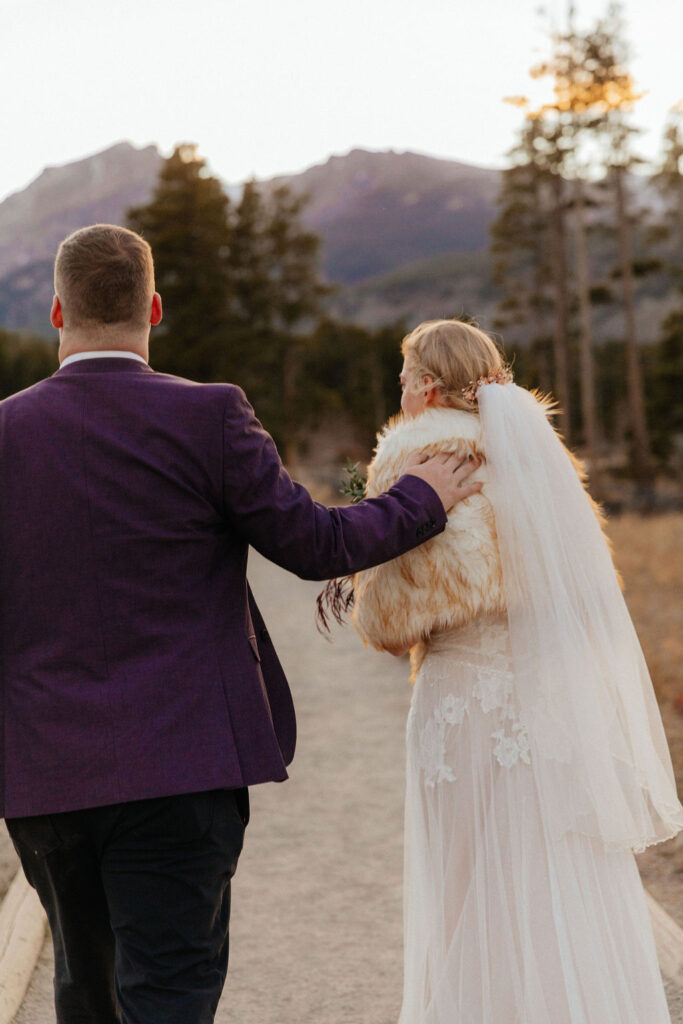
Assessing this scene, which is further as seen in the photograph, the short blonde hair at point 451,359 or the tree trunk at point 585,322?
the tree trunk at point 585,322

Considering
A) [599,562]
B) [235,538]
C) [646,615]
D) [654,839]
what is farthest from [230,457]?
[646,615]

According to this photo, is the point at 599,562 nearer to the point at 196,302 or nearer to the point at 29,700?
the point at 29,700

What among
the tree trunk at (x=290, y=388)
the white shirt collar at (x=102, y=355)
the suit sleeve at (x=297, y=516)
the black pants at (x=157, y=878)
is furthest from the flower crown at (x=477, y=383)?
the tree trunk at (x=290, y=388)

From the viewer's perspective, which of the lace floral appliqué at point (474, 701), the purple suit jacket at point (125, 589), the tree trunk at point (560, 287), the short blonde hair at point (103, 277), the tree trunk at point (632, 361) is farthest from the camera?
the tree trunk at point (560, 287)

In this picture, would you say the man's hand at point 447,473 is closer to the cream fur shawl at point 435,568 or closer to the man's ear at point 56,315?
the cream fur shawl at point 435,568

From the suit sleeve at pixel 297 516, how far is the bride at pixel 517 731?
219mm

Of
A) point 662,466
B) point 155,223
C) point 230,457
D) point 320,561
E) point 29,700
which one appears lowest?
point 662,466

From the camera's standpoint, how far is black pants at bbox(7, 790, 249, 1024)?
8.37 feet

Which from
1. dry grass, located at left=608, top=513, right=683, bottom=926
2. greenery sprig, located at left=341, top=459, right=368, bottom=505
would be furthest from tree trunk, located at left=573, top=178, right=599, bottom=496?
greenery sprig, located at left=341, top=459, right=368, bottom=505

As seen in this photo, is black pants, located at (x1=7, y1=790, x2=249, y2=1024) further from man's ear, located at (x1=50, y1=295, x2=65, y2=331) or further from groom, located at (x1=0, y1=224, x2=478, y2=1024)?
man's ear, located at (x1=50, y1=295, x2=65, y2=331)

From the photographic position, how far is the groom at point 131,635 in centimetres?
254

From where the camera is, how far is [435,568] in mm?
3180

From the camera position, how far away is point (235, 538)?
9.10ft

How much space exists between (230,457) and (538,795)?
51.9 inches
